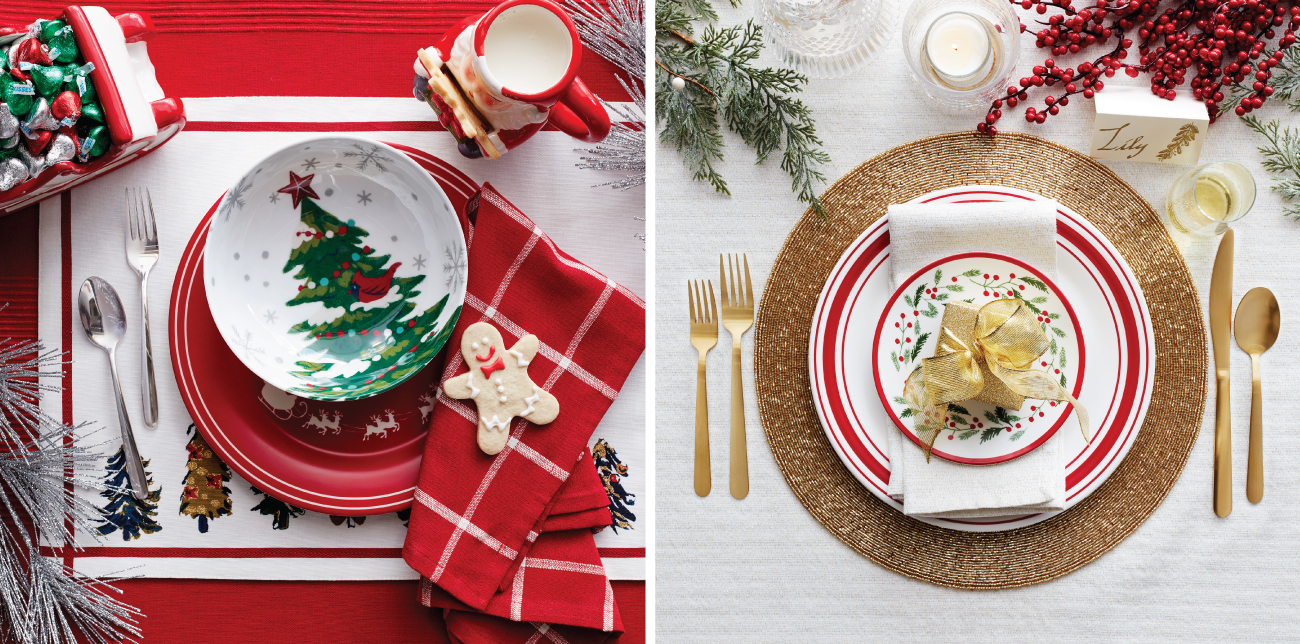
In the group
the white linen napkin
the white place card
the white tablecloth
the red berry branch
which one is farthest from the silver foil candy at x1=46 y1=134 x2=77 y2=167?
the white place card

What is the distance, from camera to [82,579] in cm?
82

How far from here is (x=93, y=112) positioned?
0.70 m

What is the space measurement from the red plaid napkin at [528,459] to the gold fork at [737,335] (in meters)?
0.10

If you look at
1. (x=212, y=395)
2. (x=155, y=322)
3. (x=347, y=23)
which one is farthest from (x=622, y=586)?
(x=347, y=23)

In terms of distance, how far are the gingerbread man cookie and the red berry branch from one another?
1.84ft

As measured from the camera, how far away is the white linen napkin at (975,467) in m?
0.74

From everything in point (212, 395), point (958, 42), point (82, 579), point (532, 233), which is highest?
point (958, 42)

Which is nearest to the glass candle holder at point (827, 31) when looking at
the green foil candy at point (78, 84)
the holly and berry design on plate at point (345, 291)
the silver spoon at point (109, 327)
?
the holly and berry design on plate at point (345, 291)

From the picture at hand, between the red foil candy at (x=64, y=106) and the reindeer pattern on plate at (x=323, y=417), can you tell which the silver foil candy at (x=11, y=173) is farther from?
the reindeer pattern on plate at (x=323, y=417)

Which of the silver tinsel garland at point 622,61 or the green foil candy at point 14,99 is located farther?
the silver tinsel garland at point 622,61

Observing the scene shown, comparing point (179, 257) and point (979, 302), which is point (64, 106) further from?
point (979, 302)

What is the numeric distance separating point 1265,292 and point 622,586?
791mm

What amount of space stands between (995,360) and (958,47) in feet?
1.10

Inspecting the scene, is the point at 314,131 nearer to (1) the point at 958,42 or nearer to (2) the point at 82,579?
(2) the point at 82,579
